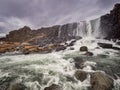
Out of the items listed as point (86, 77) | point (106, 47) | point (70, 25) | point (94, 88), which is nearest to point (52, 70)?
point (86, 77)

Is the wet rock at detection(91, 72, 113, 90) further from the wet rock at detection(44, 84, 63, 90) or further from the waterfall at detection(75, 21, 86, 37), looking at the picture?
the waterfall at detection(75, 21, 86, 37)

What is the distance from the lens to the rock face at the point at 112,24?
3012 centimetres

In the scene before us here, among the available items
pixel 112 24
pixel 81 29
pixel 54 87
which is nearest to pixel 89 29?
pixel 81 29

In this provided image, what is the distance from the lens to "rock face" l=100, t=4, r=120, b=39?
98.8ft

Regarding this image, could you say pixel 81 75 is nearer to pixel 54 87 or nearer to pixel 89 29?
pixel 54 87

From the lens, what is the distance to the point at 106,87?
27.1 ft

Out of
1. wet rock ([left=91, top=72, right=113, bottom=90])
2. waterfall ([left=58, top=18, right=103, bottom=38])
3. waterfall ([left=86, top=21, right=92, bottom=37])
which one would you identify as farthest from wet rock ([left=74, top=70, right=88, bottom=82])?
waterfall ([left=86, top=21, right=92, bottom=37])

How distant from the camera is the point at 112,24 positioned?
1287 inches

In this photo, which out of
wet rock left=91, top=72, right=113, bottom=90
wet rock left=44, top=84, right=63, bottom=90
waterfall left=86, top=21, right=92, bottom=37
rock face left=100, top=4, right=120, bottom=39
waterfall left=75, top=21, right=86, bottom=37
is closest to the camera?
wet rock left=44, top=84, right=63, bottom=90

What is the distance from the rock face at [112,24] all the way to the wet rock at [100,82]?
72.7 feet

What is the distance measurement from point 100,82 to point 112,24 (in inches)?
1054

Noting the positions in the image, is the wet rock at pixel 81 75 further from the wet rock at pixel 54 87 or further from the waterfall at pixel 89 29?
the waterfall at pixel 89 29

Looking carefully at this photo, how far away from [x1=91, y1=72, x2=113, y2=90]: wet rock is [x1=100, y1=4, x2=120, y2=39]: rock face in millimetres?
22154

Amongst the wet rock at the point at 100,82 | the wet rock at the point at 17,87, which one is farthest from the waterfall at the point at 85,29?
the wet rock at the point at 17,87
